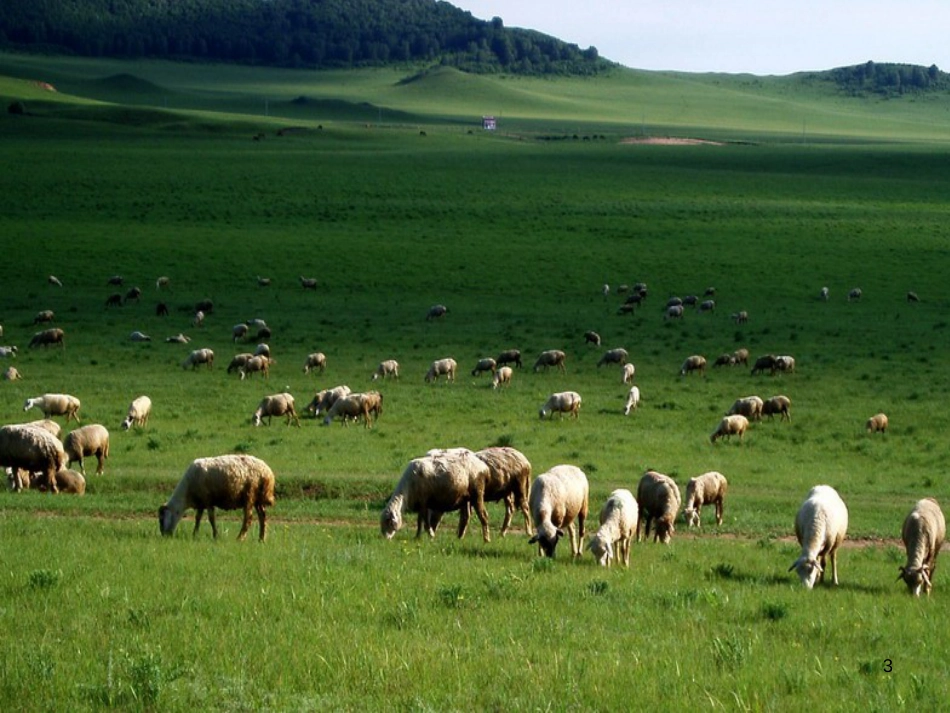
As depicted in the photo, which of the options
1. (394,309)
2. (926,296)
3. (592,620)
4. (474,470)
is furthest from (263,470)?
(926,296)

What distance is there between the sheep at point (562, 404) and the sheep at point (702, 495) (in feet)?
31.1

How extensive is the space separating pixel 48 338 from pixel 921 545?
3157cm

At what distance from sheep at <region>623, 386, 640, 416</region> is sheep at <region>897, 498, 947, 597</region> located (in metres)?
15.7

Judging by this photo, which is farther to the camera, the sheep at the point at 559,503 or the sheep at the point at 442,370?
the sheep at the point at 442,370

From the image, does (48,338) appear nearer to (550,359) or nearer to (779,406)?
(550,359)

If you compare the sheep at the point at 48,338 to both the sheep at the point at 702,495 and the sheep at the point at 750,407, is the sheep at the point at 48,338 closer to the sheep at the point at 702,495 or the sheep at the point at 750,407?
the sheep at the point at 750,407

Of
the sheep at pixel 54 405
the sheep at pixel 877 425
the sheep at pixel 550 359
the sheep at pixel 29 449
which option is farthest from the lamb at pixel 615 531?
the sheep at pixel 550 359

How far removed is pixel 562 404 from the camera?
96.0ft

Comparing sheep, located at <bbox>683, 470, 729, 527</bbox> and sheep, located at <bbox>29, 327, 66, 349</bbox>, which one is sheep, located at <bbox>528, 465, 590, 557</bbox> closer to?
sheep, located at <bbox>683, 470, 729, 527</bbox>

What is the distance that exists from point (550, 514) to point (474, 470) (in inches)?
61.2

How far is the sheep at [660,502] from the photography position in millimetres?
16828

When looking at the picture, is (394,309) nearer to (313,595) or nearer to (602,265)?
(602,265)

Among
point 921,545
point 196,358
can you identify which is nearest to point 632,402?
point 196,358

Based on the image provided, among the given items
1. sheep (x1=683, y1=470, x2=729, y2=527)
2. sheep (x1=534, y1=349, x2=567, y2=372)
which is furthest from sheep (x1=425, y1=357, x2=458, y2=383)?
sheep (x1=683, y1=470, x2=729, y2=527)
